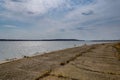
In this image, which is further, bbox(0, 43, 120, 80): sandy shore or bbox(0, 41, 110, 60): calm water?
bbox(0, 41, 110, 60): calm water

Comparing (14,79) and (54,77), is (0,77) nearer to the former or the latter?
(14,79)

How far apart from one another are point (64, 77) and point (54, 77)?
24cm

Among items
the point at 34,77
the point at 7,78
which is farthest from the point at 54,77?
the point at 7,78

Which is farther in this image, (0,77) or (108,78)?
(108,78)

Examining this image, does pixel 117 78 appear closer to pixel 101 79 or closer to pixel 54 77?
pixel 101 79

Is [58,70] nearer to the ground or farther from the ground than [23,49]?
farther from the ground

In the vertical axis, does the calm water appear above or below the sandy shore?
below

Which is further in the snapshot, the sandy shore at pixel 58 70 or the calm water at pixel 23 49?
the calm water at pixel 23 49

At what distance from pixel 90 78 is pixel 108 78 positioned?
18.8 inches

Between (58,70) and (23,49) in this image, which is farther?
(23,49)

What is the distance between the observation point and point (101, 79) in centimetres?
366

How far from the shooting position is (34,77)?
136 inches

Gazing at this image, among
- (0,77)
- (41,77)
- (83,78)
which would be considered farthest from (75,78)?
(0,77)

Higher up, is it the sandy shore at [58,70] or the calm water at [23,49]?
the sandy shore at [58,70]
